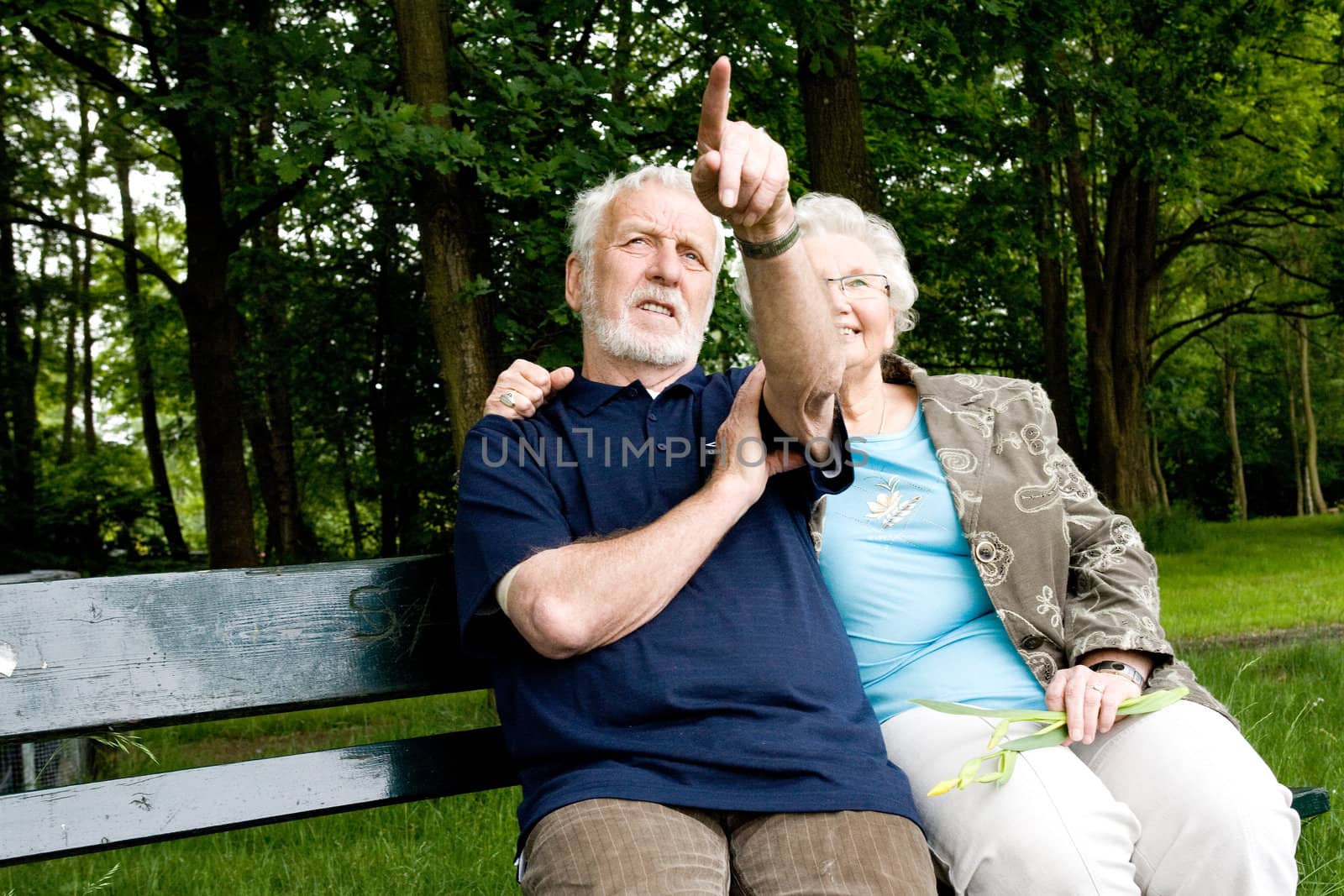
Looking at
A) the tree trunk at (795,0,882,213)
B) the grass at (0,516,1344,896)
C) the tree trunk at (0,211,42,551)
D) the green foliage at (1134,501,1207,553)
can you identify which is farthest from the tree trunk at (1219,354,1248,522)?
the tree trunk at (0,211,42,551)

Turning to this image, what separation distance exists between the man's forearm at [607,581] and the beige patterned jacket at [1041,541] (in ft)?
1.55

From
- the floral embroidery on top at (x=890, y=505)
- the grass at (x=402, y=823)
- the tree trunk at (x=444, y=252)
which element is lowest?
the grass at (x=402, y=823)

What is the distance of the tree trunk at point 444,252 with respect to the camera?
19.1 ft

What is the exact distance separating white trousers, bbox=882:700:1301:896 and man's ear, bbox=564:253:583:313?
1348mm

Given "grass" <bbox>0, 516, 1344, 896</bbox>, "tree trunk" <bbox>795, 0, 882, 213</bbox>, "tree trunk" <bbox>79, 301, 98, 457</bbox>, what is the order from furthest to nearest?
"tree trunk" <bbox>79, 301, 98, 457</bbox> < "tree trunk" <bbox>795, 0, 882, 213</bbox> < "grass" <bbox>0, 516, 1344, 896</bbox>

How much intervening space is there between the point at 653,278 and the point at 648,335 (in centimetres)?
16

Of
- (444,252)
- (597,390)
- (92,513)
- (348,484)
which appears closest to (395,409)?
(348,484)

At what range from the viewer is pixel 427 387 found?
12.8 meters

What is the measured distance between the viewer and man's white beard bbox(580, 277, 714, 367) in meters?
2.64

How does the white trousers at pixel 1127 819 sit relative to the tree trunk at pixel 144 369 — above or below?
below

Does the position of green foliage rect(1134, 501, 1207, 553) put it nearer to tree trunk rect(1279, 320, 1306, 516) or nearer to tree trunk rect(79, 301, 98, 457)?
tree trunk rect(1279, 320, 1306, 516)

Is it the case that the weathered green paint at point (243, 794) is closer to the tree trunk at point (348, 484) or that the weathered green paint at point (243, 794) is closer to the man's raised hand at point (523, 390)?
the man's raised hand at point (523, 390)

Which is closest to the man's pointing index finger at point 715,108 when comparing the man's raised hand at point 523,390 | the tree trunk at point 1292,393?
the man's raised hand at point 523,390

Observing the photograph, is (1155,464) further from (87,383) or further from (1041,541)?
(1041,541)
